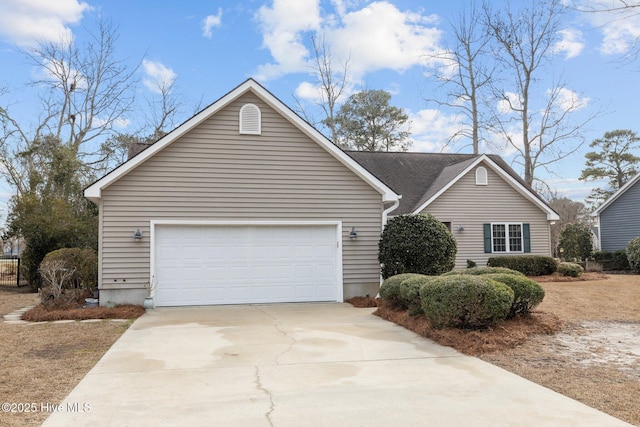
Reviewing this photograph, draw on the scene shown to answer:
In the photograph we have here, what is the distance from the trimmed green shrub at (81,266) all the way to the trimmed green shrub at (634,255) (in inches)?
819

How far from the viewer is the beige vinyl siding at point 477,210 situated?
66.2 feet

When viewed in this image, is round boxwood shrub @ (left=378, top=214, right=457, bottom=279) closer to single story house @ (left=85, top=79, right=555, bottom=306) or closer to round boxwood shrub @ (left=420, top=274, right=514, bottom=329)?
single story house @ (left=85, top=79, right=555, bottom=306)

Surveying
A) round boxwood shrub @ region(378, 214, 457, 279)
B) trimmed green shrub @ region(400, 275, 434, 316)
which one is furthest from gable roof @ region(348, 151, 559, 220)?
trimmed green shrub @ region(400, 275, 434, 316)

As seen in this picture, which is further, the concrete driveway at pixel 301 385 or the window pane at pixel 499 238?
the window pane at pixel 499 238

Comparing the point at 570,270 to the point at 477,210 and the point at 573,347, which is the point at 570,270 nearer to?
the point at 477,210

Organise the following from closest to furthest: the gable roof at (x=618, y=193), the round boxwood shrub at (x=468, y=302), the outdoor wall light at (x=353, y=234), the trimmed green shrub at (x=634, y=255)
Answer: the round boxwood shrub at (x=468, y=302) < the outdoor wall light at (x=353, y=234) < the trimmed green shrub at (x=634, y=255) < the gable roof at (x=618, y=193)

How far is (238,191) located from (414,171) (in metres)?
12.4

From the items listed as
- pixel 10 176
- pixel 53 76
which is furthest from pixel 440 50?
pixel 10 176

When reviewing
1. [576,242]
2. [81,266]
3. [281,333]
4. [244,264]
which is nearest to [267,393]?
[281,333]

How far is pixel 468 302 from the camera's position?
25.3 feet

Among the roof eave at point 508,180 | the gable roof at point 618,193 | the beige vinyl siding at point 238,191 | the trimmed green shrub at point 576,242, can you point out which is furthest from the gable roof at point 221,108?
the gable roof at point 618,193

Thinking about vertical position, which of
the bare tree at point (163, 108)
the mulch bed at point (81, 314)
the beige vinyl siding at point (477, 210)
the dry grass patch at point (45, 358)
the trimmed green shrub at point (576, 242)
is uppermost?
the bare tree at point (163, 108)

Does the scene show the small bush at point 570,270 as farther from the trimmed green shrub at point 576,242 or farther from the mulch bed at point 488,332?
the mulch bed at point 488,332

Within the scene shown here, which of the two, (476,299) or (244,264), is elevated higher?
(244,264)
